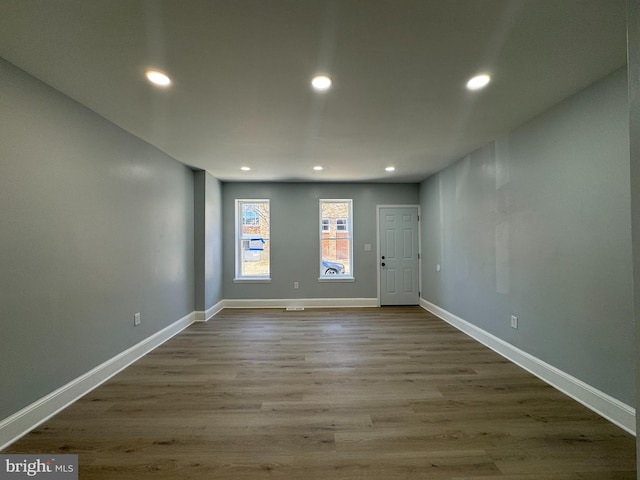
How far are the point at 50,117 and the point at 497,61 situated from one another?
3238mm

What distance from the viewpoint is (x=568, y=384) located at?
2.33 meters

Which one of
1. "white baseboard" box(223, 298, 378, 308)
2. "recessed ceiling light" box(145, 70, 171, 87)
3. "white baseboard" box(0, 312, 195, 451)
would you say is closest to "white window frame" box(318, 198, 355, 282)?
"white baseboard" box(223, 298, 378, 308)

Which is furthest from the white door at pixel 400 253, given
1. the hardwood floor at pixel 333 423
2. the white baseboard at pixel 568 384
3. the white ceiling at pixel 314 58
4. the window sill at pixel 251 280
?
the white ceiling at pixel 314 58

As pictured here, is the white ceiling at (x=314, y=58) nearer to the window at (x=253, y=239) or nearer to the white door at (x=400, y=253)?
the window at (x=253, y=239)

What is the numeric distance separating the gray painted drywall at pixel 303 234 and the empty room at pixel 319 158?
171cm

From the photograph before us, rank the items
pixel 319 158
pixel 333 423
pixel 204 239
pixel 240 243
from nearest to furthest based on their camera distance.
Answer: pixel 333 423 < pixel 319 158 < pixel 204 239 < pixel 240 243

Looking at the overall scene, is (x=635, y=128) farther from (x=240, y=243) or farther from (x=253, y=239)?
(x=240, y=243)

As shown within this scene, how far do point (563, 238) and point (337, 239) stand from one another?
12.4 feet

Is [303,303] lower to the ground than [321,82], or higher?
lower

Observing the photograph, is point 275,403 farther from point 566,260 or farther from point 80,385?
point 566,260

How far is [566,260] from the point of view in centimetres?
237

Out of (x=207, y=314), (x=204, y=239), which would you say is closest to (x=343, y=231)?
(x=204, y=239)

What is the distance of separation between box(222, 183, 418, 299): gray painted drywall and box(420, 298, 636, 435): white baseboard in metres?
2.50

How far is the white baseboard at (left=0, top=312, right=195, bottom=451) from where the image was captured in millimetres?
1781
